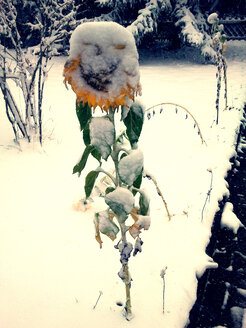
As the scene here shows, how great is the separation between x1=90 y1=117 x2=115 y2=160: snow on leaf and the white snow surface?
0.16m

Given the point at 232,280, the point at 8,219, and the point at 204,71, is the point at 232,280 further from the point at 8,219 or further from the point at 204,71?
the point at 204,71

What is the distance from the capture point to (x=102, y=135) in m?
1.15

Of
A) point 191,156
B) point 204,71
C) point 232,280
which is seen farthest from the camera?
point 204,71

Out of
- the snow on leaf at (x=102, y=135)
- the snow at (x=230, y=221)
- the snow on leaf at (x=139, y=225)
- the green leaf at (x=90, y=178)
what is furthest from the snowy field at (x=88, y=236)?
the snow on leaf at (x=139, y=225)

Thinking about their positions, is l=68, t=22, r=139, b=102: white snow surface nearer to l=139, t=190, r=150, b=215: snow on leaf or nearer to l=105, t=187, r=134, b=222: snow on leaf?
l=105, t=187, r=134, b=222: snow on leaf

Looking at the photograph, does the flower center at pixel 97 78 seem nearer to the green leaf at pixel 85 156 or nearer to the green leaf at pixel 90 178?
the green leaf at pixel 85 156

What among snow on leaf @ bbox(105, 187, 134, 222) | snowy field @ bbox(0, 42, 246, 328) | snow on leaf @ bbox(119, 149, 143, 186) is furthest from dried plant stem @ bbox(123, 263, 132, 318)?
snow on leaf @ bbox(119, 149, 143, 186)

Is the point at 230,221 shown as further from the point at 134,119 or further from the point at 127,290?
the point at 134,119

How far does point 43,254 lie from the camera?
2.18 metres

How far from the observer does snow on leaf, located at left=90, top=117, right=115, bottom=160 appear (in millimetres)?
1142

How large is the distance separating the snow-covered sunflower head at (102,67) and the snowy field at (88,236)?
0.27 metres

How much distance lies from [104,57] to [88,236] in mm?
1623

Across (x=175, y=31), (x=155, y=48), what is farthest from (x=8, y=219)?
(x=155, y=48)

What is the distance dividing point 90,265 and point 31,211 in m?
0.84
